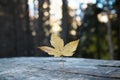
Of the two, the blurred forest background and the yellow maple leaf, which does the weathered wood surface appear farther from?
the blurred forest background

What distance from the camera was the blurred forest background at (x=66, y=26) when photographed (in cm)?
472

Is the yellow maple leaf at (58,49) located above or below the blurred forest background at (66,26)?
above

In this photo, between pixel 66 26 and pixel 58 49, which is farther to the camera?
pixel 66 26

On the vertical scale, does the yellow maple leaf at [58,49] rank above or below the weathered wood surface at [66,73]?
above

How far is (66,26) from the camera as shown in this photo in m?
4.67

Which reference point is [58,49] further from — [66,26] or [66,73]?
[66,26]

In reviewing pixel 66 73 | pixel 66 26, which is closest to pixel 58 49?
pixel 66 73

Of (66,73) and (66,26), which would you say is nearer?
(66,73)

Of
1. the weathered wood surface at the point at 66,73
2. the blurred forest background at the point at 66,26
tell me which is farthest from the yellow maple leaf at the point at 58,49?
the blurred forest background at the point at 66,26

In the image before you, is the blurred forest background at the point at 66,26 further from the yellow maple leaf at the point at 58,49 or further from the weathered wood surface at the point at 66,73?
the yellow maple leaf at the point at 58,49

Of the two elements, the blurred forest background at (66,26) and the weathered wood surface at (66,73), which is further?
the blurred forest background at (66,26)

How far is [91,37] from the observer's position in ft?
19.0

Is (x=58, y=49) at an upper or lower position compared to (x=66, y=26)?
upper

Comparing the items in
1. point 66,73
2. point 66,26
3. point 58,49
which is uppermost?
point 58,49
